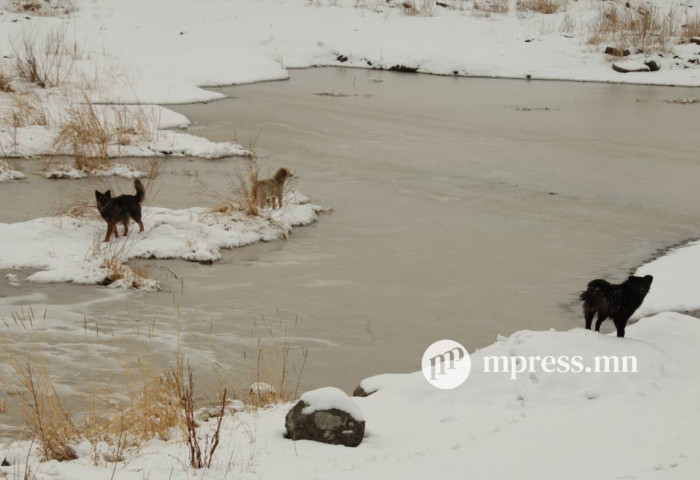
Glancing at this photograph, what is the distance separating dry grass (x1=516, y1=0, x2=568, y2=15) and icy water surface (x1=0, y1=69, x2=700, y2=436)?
16.2 metres

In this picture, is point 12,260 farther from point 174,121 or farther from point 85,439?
point 174,121

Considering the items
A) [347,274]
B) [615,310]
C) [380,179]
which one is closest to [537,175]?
[380,179]

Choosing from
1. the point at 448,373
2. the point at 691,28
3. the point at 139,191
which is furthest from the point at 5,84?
the point at 691,28

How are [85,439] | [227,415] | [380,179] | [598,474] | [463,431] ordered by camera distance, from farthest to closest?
[380,179], [227,415], [463,431], [85,439], [598,474]

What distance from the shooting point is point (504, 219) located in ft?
38.5

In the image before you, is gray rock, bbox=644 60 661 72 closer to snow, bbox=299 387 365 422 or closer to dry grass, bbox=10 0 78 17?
dry grass, bbox=10 0 78 17

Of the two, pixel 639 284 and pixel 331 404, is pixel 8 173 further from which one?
pixel 639 284

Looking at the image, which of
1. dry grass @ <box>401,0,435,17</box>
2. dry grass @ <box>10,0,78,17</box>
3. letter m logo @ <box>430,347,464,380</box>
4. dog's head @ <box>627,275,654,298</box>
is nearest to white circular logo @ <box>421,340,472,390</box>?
letter m logo @ <box>430,347,464,380</box>

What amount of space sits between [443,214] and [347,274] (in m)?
3.24

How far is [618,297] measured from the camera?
6320mm

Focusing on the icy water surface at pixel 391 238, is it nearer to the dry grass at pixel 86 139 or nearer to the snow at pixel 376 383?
the snow at pixel 376 383

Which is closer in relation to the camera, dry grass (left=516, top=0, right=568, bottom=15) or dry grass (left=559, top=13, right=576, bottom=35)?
dry grass (left=559, top=13, right=576, bottom=35)

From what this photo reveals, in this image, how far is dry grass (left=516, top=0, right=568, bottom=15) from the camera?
3631cm

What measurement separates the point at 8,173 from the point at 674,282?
10.4 meters
